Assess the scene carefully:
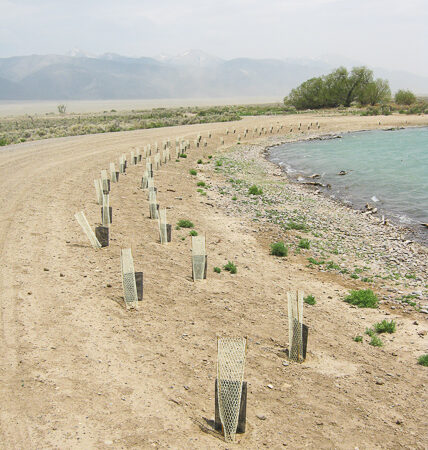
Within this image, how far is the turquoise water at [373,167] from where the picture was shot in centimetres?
2333

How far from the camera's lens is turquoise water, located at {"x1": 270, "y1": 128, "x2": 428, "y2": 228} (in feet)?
76.5

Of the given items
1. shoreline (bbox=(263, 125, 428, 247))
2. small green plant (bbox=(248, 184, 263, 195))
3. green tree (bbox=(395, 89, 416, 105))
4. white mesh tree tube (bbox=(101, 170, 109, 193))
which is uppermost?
green tree (bbox=(395, 89, 416, 105))

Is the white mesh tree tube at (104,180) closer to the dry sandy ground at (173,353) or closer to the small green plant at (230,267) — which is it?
the dry sandy ground at (173,353)

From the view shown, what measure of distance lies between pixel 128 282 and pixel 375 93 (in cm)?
7982

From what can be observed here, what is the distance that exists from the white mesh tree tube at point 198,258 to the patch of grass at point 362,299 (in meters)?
3.63

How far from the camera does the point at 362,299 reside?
424 inches

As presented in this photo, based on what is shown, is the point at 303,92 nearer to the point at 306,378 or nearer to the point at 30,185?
the point at 30,185

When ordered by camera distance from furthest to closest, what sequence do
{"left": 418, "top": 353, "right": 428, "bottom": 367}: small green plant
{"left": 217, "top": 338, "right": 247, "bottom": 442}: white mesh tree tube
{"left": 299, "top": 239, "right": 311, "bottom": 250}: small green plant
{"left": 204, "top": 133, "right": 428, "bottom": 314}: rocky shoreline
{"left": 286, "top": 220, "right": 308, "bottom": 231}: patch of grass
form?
1. {"left": 286, "top": 220, "right": 308, "bottom": 231}: patch of grass
2. {"left": 299, "top": 239, "right": 311, "bottom": 250}: small green plant
3. {"left": 204, "top": 133, "right": 428, "bottom": 314}: rocky shoreline
4. {"left": 418, "top": 353, "right": 428, "bottom": 367}: small green plant
5. {"left": 217, "top": 338, "right": 247, "bottom": 442}: white mesh tree tube

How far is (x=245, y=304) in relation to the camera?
392 inches

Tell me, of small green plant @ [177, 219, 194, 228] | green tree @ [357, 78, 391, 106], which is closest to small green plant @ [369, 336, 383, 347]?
small green plant @ [177, 219, 194, 228]

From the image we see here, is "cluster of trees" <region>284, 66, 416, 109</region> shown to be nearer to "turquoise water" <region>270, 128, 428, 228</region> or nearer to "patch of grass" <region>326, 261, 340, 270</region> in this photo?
"turquoise water" <region>270, 128, 428, 228</region>

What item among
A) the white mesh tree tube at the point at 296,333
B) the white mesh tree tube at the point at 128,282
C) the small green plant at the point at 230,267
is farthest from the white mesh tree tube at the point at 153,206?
the white mesh tree tube at the point at 296,333

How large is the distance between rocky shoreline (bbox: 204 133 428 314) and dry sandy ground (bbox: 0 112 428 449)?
1022 mm

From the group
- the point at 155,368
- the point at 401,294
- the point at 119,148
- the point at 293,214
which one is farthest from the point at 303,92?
the point at 155,368
